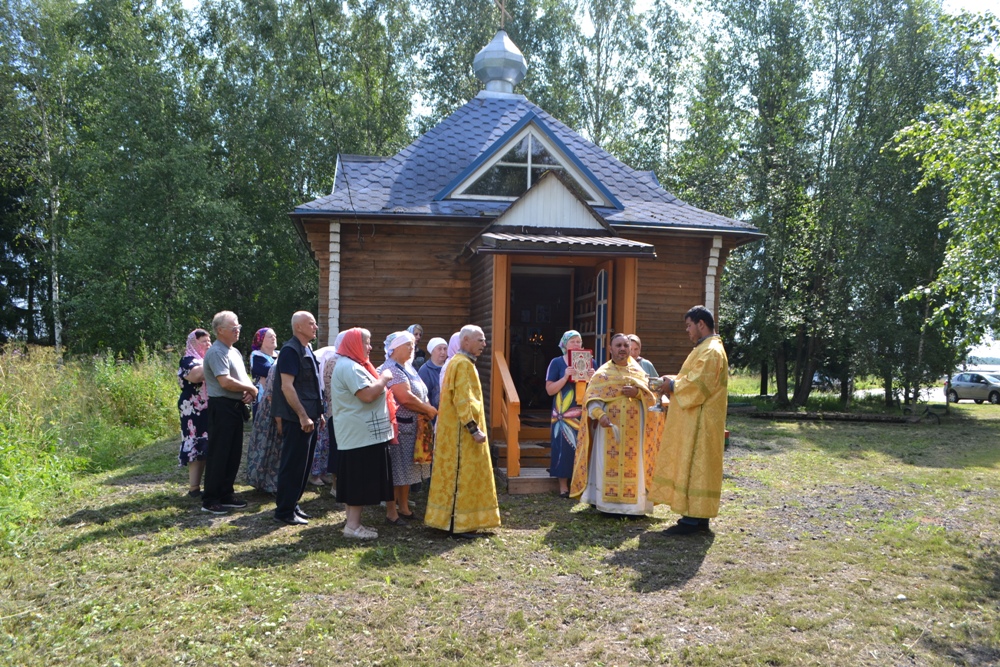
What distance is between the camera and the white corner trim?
431 inches

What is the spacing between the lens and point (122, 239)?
2045cm

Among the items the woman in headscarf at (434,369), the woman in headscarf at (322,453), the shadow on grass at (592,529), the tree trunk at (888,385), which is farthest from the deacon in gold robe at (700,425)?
the tree trunk at (888,385)

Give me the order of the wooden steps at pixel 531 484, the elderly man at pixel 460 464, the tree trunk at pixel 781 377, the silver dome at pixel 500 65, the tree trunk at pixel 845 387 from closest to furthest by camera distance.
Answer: the elderly man at pixel 460 464, the wooden steps at pixel 531 484, the silver dome at pixel 500 65, the tree trunk at pixel 781 377, the tree trunk at pixel 845 387

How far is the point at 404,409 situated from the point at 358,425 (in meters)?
0.65

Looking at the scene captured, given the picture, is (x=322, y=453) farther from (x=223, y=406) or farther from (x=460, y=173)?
(x=460, y=173)

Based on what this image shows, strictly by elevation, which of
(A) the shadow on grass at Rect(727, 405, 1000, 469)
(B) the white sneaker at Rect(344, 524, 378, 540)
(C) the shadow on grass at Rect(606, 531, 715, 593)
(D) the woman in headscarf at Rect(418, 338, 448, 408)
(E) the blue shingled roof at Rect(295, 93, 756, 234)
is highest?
(E) the blue shingled roof at Rect(295, 93, 756, 234)

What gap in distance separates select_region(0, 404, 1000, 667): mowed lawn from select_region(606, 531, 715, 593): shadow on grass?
0.02 metres

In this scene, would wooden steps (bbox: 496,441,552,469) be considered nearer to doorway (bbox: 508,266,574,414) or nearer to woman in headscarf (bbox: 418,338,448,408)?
woman in headscarf (bbox: 418,338,448,408)

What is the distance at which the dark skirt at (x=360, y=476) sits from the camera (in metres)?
5.71

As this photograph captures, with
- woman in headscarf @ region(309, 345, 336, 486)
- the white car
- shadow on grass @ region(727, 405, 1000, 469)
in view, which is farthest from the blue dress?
the white car

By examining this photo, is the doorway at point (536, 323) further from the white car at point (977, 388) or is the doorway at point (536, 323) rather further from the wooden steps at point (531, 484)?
the white car at point (977, 388)

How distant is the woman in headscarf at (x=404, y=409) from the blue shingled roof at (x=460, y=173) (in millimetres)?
5092

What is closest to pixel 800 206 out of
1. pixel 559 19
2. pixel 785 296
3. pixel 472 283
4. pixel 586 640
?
pixel 785 296

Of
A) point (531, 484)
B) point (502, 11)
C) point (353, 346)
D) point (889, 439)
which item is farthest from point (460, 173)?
point (889, 439)
